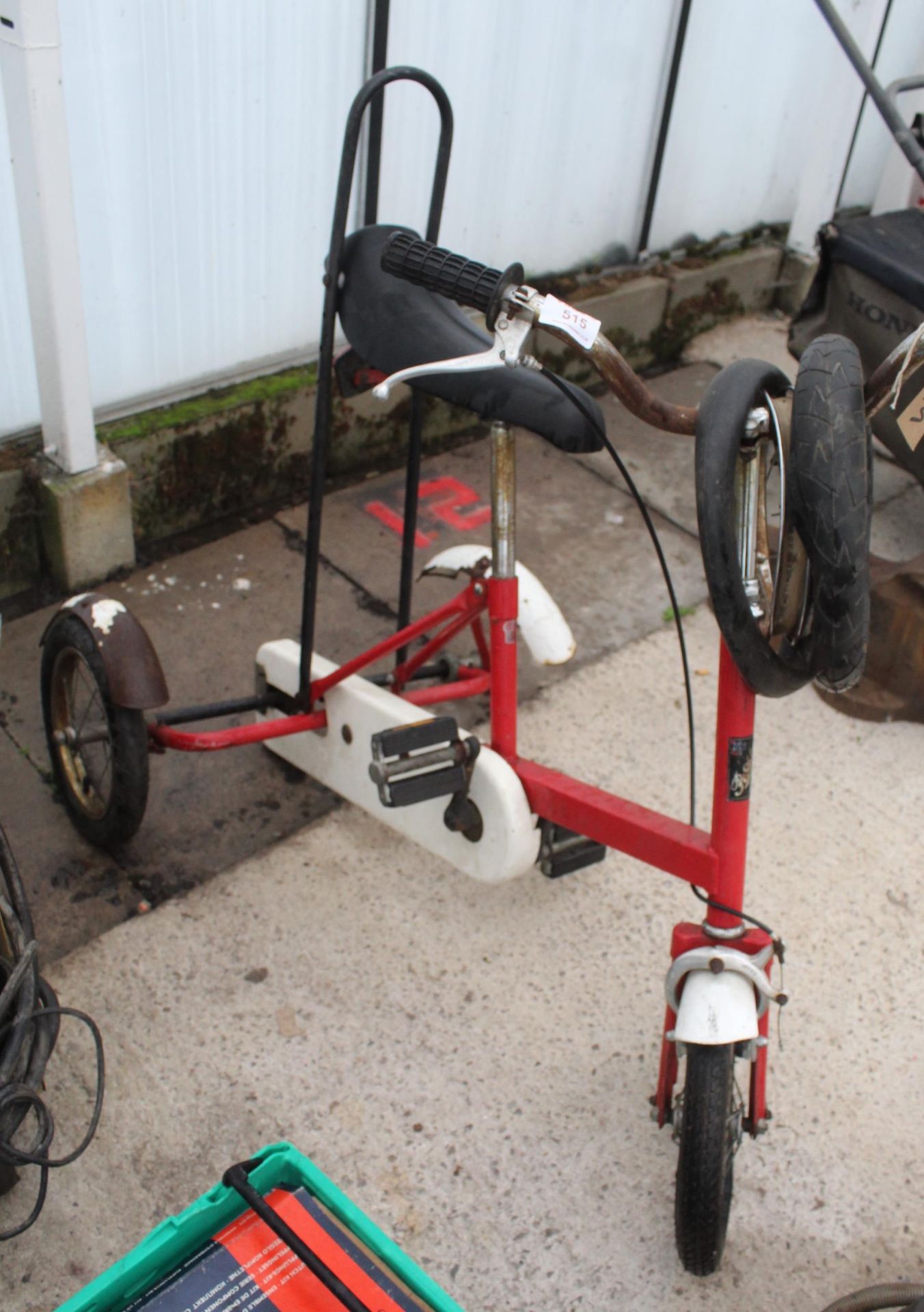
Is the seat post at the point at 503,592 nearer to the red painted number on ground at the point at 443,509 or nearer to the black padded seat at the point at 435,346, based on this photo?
the black padded seat at the point at 435,346

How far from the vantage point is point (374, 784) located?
2416 millimetres

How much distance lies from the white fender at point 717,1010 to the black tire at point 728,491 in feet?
1.72

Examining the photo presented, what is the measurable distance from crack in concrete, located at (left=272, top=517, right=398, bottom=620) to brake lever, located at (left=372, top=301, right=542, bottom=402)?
1.42m

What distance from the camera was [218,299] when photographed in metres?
3.28

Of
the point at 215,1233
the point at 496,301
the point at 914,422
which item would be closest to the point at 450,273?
the point at 496,301

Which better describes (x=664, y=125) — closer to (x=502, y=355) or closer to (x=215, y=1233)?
(x=502, y=355)

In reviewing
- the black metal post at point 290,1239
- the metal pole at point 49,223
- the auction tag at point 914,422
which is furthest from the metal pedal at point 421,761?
the metal pole at point 49,223

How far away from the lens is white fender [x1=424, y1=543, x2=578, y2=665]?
2512mm

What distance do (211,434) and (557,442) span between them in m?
Result: 1.62

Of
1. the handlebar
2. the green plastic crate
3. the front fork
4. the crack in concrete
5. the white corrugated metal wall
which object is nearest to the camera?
the green plastic crate

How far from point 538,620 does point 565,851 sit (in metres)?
0.48

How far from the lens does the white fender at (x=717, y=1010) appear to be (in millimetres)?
1781

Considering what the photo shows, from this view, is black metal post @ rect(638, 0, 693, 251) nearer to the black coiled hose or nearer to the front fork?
the front fork

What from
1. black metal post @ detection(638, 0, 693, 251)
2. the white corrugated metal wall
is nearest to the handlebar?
the white corrugated metal wall
